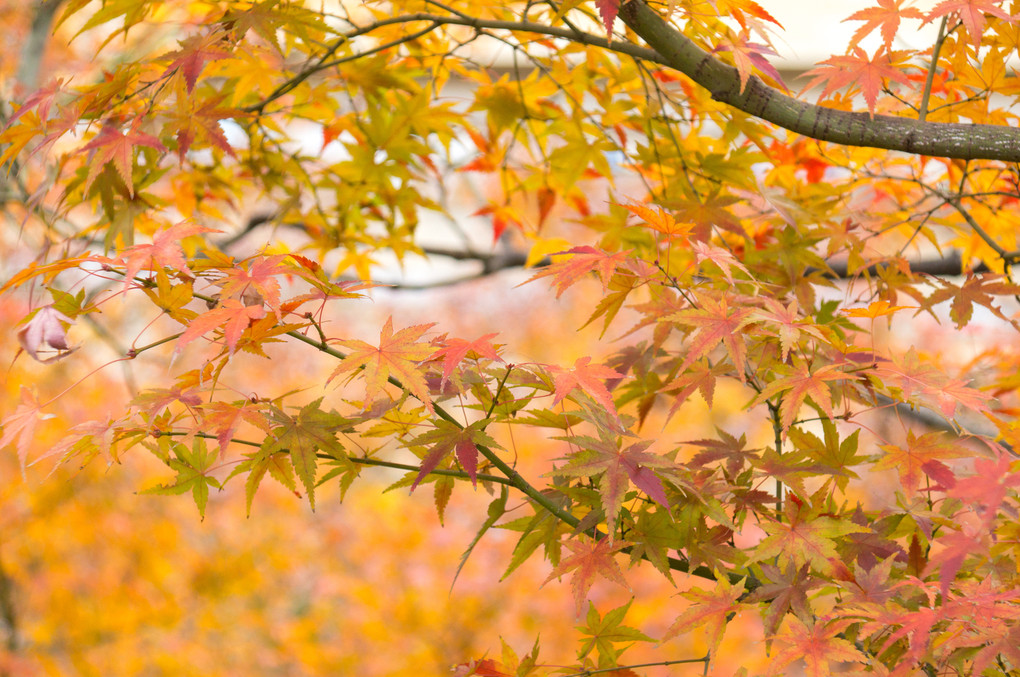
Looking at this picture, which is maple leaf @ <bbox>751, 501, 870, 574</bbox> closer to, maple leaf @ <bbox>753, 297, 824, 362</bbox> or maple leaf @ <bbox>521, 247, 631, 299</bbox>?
maple leaf @ <bbox>753, 297, 824, 362</bbox>

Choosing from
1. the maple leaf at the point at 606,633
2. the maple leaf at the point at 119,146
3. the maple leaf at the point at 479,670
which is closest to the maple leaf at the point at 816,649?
the maple leaf at the point at 606,633

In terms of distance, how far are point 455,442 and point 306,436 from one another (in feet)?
0.65

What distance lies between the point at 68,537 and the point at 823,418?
390 cm

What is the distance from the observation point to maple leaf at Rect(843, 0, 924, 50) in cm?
106

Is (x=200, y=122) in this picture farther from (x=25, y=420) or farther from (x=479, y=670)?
(x=479, y=670)

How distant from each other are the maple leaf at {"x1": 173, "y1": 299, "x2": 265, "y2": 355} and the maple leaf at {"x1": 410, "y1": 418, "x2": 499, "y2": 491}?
0.25 metres

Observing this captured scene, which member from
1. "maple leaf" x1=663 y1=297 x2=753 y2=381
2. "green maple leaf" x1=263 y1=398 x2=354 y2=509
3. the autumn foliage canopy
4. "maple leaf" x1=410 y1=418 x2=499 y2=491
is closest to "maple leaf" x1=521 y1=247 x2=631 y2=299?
the autumn foliage canopy

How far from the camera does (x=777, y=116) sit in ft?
3.67

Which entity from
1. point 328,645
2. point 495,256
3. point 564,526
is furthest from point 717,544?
point 328,645

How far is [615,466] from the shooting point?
2.97 ft

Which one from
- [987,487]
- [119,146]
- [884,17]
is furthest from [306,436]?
[884,17]

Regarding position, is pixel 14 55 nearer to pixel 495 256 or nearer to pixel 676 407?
pixel 495 256

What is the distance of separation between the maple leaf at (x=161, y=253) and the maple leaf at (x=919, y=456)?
90cm

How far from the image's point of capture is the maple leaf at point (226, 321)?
0.79m
